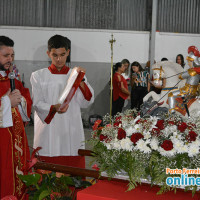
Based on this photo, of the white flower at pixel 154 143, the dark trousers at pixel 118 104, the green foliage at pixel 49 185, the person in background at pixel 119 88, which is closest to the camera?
the white flower at pixel 154 143

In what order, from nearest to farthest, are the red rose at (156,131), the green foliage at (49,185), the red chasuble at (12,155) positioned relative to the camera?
the red rose at (156,131), the green foliage at (49,185), the red chasuble at (12,155)

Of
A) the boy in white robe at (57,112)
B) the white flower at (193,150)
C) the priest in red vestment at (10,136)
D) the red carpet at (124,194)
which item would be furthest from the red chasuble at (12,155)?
the white flower at (193,150)

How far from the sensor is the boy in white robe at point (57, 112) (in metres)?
3.62

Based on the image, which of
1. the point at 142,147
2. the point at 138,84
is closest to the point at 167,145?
the point at 142,147

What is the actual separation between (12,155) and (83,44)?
7.50 m

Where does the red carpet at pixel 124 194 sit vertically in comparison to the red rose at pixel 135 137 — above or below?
below

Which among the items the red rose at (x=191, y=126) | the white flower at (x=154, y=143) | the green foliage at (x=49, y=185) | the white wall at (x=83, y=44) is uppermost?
the white wall at (x=83, y=44)

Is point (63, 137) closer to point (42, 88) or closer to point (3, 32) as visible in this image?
point (42, 88)

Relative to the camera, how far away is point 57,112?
363cm

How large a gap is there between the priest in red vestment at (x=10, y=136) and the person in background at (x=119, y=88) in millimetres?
5656

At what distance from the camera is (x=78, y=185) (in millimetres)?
2715

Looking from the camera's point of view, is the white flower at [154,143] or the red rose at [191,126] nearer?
the white flower at [154,143]

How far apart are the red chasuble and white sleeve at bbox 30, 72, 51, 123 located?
1.14ft

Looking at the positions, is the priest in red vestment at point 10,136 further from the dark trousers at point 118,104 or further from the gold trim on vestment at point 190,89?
the dark trousers at point 118,104
